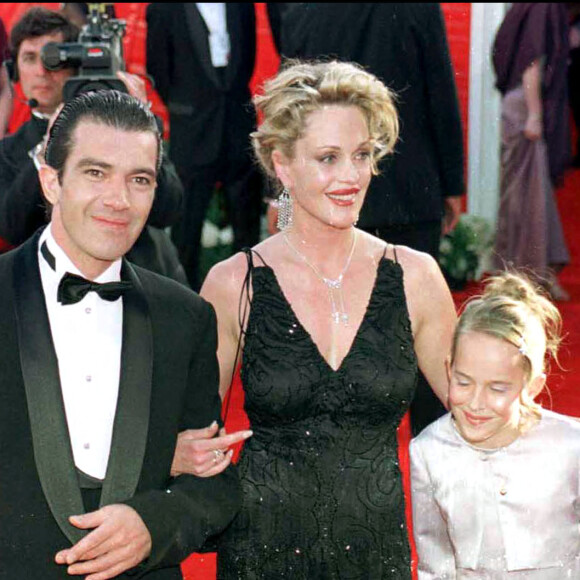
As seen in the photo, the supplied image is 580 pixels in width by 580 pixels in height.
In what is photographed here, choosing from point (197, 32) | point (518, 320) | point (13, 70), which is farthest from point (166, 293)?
point (197, 32)

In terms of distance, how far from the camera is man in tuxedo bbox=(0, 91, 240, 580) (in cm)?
238

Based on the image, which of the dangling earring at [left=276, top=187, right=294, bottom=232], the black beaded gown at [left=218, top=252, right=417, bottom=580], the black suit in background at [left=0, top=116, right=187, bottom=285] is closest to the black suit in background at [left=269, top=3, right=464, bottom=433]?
the black suit in background at [left=0, top=116, right=187, bottom=285]

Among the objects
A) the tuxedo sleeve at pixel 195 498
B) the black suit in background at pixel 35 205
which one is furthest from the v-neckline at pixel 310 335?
the black suit in background at pixel 35 205

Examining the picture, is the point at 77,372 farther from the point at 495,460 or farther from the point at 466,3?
the point at 466,3

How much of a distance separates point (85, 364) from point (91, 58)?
1.92m

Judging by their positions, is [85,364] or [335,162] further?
[335,162]

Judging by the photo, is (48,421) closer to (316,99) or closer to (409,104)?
(316,99)

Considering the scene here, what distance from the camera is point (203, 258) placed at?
7.92 m

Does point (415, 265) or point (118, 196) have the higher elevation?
point (118, 196)

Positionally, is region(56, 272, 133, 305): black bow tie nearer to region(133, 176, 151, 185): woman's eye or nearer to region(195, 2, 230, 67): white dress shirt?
region(133, 176, 151, 185): woman's eye

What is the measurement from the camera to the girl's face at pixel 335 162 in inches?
122

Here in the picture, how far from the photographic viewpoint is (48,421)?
7.82 feet

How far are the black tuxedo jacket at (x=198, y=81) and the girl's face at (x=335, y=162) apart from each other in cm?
379

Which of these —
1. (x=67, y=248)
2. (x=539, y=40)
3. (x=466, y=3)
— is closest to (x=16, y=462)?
(x=67, y=248)
